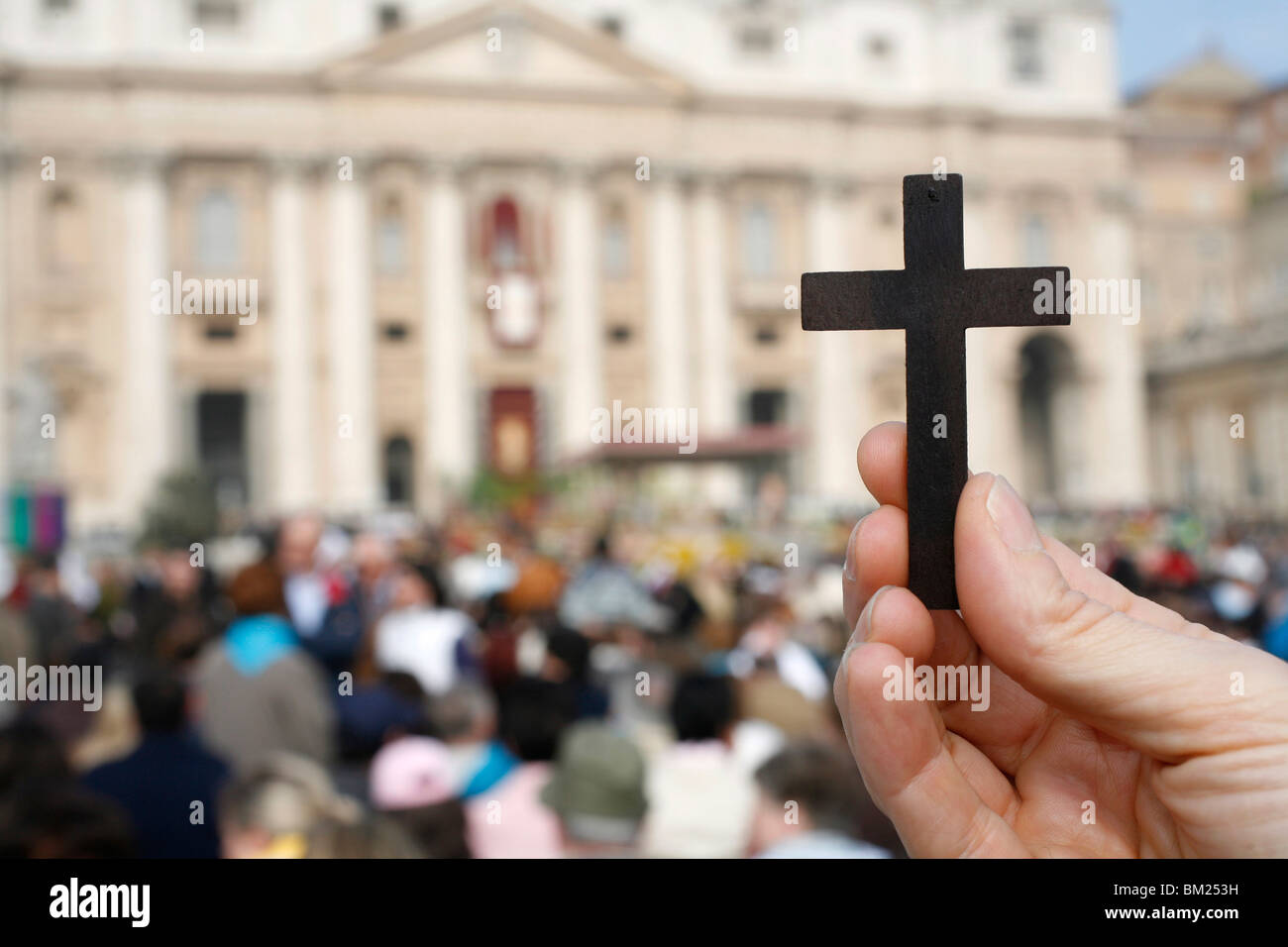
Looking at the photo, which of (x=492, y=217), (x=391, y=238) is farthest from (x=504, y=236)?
(x=391, y=238)

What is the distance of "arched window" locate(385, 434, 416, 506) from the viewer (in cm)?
3331

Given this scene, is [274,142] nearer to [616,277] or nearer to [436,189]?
[436,189]

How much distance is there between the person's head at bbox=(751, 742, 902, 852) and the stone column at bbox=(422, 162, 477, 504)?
3010cm

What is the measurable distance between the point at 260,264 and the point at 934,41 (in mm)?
21760

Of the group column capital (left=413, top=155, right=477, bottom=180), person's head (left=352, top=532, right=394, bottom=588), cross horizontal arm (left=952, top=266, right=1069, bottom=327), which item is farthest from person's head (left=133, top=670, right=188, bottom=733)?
column capital (left=413, top=155, right=477, bottom=180)

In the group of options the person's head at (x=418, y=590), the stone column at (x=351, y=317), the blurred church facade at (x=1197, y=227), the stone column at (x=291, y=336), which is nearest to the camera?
the person's head at (x=418, y=590)

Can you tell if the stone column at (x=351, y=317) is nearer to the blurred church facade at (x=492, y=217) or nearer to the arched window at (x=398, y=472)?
the blurred church facade at (x=492, y=217)

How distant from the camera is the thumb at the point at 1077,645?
1.00 metres

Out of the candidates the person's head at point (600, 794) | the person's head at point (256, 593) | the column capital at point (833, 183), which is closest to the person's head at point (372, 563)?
the person's head at point (256, 593)

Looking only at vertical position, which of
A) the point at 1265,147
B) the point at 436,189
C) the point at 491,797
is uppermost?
the point at 1265,147

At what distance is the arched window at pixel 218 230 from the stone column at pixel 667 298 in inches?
477

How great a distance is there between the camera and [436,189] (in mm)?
32406

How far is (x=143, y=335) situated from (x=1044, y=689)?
3338 cm

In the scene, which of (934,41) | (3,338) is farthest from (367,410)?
(934,41)
